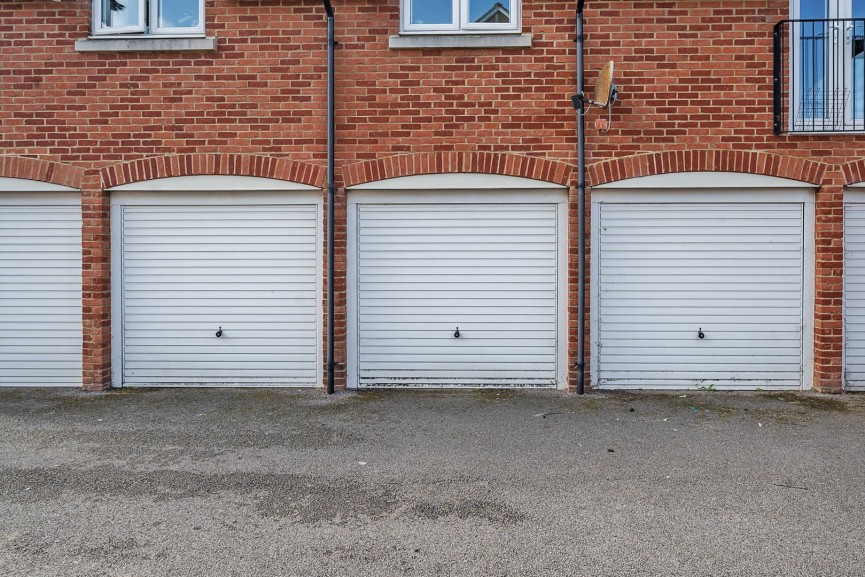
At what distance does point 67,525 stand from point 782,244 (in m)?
7.04

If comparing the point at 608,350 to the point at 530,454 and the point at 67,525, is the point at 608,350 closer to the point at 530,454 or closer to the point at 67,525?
the point at 530,454

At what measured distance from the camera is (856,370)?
7.43 m

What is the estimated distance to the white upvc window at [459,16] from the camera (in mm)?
7469

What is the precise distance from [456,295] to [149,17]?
4.54 meters

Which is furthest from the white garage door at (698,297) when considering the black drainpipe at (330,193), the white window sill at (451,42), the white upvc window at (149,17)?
the white upvc window at (149,17)

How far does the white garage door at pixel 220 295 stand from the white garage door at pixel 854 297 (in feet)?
18.7

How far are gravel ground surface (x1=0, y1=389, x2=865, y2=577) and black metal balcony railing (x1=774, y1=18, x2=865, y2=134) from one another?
119 inches

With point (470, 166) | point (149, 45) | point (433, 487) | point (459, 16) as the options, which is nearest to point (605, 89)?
point (470, 166)

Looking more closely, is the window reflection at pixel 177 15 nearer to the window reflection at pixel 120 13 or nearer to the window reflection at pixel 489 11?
the window reflection at pixel 120 13

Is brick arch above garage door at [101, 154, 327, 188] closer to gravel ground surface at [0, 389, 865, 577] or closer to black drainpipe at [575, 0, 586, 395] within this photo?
gravel ground surface at [0, 389, 865, 577]

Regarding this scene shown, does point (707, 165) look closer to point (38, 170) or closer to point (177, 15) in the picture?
point (177, 15)

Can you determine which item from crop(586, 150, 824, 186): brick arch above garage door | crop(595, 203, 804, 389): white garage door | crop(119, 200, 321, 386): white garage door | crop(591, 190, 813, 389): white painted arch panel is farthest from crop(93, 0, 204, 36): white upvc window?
crop(595, 203, 804, 389): white garage door

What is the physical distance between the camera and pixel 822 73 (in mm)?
7457

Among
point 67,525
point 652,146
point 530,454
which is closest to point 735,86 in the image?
point 652,146
